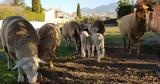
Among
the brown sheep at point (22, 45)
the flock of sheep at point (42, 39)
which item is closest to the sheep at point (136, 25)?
the flock of sheep at point (42, 39)

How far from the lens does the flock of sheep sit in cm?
1197

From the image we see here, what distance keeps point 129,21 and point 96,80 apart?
823 cm

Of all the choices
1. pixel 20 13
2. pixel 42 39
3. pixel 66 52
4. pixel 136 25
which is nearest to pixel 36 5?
pixel 20 13

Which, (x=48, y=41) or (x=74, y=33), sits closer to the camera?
(x=48, y=41)

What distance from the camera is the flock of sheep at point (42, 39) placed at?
39.3 feet

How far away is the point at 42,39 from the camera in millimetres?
15492

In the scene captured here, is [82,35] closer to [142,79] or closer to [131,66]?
[131,66]

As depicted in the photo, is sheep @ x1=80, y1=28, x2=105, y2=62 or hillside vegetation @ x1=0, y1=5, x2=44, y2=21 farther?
hillside vegetation @ x1=0, y1=5, x2=44, y2=21

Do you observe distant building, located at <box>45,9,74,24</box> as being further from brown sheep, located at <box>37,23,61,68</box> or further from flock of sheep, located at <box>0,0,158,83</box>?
brown sheep, located at <box>37,23,61,68</box>

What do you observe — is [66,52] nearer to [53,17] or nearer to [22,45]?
[22,45]

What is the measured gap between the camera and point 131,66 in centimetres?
1602

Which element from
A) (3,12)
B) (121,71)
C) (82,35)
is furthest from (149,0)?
(3,12)

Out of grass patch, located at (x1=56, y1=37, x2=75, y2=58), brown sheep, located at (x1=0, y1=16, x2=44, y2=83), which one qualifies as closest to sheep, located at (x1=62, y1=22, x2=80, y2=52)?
grass patch, located at (x1=56, y1=37, x2=75, y2=58)

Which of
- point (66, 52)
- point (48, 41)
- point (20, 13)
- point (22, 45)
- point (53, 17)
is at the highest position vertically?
point (22, 45)
